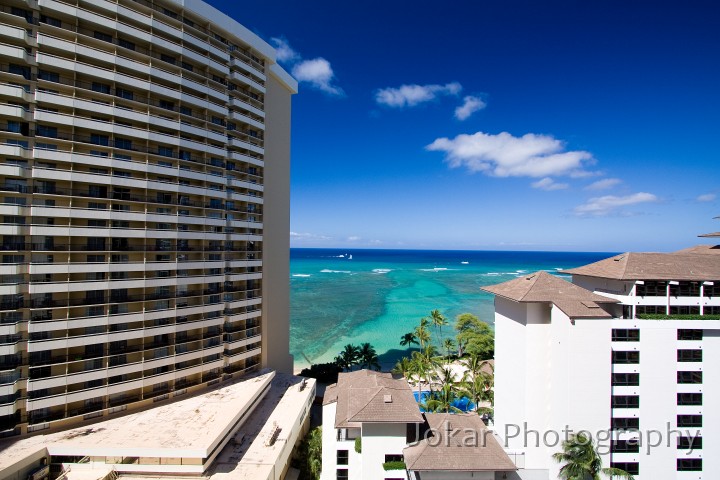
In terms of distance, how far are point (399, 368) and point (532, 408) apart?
14963 millimetres

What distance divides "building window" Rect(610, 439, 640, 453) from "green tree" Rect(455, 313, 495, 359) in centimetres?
2213

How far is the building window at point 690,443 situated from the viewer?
2139 centimetres

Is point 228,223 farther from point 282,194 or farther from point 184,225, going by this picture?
point 282,194

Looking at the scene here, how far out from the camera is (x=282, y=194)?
34719 mm

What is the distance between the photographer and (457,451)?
19.7m

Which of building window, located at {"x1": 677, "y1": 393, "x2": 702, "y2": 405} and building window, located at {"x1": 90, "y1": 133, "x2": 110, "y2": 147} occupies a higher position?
building window, located at {"x1": 90, "y1": 133, "x2": 110, "y2": 147}

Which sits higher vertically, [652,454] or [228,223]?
[228,223]

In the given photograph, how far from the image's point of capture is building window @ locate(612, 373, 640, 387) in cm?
2138

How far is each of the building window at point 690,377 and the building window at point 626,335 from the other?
386 cm

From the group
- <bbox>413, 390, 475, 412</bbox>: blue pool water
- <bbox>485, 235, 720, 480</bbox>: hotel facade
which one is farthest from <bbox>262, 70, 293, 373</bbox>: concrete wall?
<bbox>485, 235, 720, 480</bbox>: hotel facade

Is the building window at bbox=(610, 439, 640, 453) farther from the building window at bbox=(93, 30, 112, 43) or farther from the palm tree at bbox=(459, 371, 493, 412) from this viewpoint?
the building window at bbox=(93, 30, 112, 43)

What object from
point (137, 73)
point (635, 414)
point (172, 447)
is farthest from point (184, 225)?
point (635, 414)

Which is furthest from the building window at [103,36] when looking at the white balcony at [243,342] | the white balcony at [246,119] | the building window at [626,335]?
the building window at [626,335]

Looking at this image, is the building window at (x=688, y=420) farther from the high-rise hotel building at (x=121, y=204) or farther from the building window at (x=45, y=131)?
the building window at (x=45, y=131)
